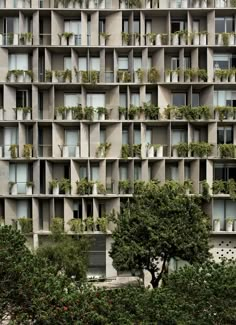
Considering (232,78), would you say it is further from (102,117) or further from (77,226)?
(77,226)

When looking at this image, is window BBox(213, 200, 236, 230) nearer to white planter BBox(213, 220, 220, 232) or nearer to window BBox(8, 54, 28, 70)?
white planter BBox(213, 220, 220, 232)

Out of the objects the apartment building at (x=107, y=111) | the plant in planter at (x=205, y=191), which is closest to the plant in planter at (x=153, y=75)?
the apartment building at (x=107, y=111)

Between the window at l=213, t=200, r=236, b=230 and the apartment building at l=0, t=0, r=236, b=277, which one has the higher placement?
the apartment building at l=0, t=0, r=236, b=277

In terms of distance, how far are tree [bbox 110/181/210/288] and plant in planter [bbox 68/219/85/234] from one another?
4757mm

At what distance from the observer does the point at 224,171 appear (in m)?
32.9

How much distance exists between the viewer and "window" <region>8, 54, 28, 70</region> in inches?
1300

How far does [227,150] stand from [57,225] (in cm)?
1223

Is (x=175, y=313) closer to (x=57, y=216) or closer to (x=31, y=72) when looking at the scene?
(x=57, y=216)

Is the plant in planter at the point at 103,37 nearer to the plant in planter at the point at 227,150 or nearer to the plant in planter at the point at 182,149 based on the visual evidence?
the plant in planter at the point at 182,149

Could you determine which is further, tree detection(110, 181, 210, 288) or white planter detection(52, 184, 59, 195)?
white planter detection(52, 184, 59, 195)

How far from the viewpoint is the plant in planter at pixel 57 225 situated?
30.9m

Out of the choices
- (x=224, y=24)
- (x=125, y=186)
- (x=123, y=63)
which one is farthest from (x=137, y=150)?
(x=224, y=24)

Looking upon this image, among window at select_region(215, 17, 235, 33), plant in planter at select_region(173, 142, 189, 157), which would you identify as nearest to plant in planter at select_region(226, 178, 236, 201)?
plant in planter at select_region(173, 142, 189, 157)

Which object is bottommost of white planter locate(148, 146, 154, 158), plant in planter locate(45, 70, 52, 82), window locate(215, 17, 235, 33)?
white planter locate(148, 146, 154, 158)
